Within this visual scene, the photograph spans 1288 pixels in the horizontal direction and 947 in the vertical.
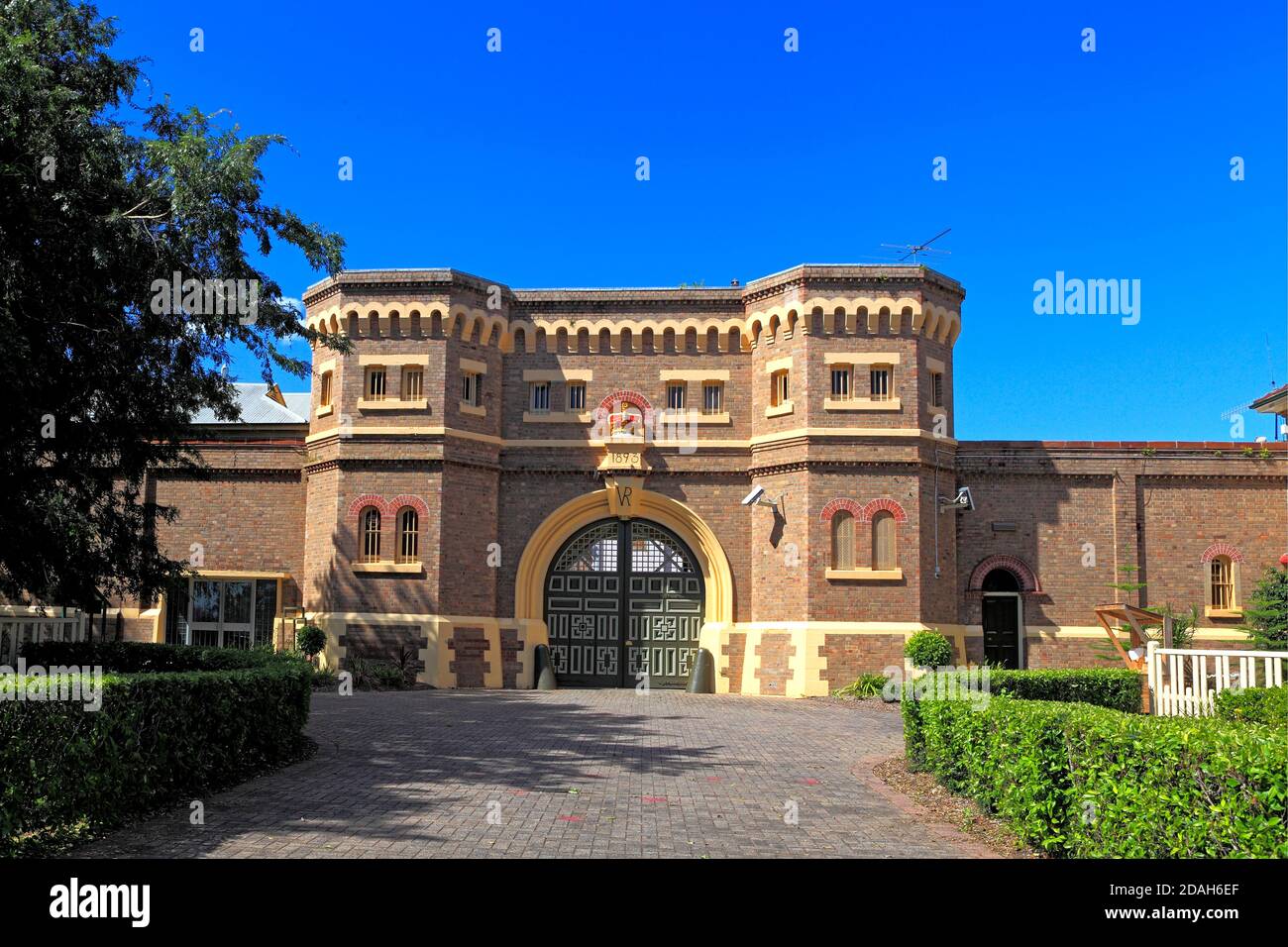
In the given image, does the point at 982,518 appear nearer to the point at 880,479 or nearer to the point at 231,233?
the point at 880,479

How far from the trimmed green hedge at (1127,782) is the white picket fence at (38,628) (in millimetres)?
16881

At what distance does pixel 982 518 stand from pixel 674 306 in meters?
9.04

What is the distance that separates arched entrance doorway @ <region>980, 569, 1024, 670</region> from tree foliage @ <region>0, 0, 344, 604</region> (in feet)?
57.1

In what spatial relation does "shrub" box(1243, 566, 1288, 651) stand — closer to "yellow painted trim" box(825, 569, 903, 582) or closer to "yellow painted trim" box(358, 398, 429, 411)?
"yellow painted trim" box(825, 569, 903, 582)

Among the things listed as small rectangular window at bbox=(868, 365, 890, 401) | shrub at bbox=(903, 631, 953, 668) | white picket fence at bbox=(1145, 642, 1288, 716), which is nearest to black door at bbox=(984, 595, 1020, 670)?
shrub at bbox=(903, 631, 953, 668)

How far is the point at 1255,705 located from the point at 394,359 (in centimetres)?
1888

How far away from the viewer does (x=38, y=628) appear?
22.5m

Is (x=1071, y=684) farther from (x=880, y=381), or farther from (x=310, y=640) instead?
(x=310, y=640)

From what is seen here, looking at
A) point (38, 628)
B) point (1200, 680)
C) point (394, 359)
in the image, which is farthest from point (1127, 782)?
point (38, 628)

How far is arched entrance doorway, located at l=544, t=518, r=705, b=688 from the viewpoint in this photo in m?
25.2

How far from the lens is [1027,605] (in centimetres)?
2506

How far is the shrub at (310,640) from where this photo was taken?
23.0 m
